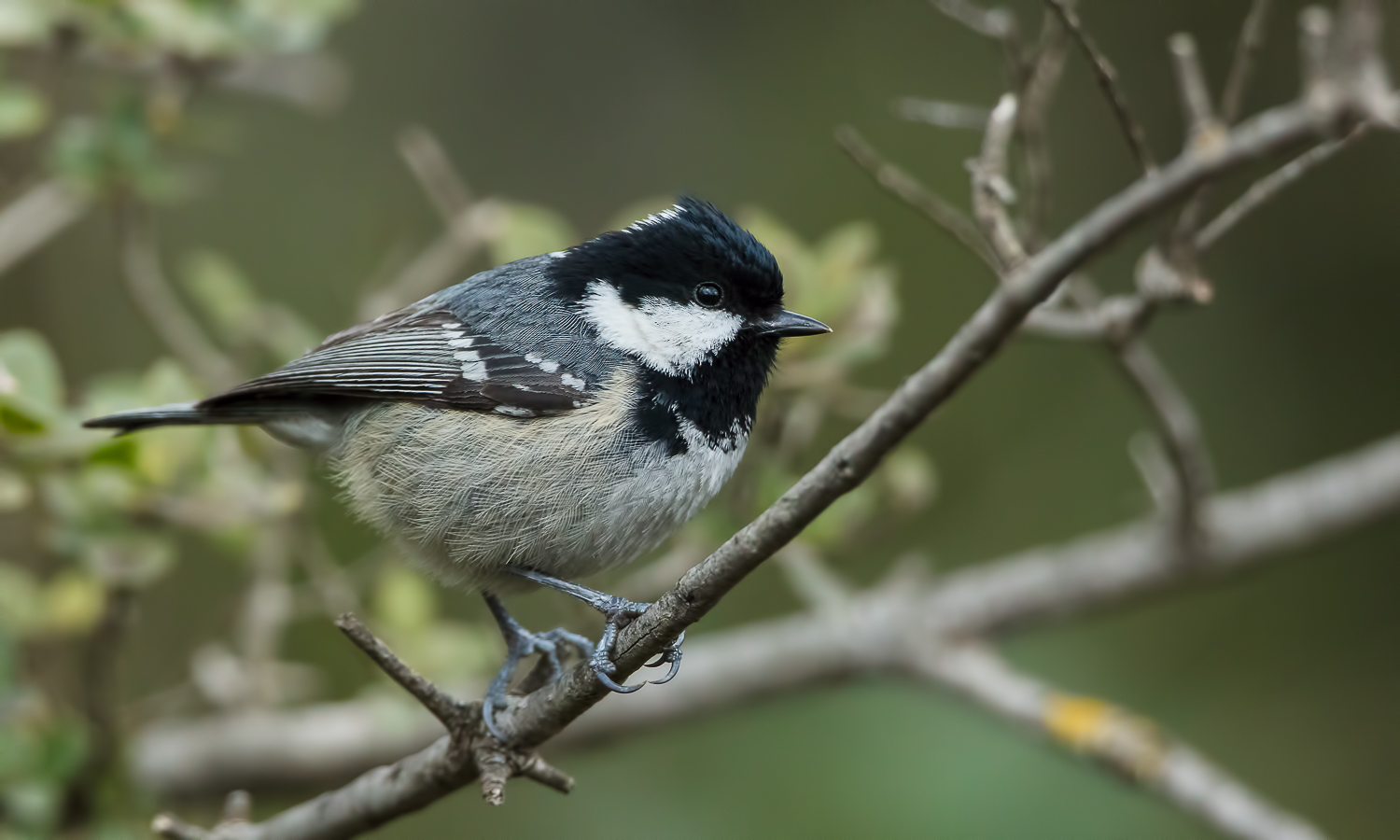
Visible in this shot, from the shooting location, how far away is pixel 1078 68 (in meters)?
4.62

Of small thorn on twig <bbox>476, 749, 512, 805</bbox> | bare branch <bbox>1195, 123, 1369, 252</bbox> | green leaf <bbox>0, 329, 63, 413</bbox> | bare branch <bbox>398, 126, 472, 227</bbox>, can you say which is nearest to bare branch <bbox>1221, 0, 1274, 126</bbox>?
bare branch <bbox>1195, 123, 1369, 252</bbox>

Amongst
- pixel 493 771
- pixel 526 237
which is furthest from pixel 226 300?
pixel 493 771

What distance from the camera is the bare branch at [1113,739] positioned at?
8.05 feet

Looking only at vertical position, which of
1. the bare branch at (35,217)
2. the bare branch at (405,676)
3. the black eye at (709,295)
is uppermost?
the bare branch at (35,217)

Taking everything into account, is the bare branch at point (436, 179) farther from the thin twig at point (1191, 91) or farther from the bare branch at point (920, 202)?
the thin twig at point (1191, 91)

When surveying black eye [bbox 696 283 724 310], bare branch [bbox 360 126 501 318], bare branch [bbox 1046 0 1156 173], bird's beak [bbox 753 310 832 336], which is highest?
bare branch [bbox 360 126 501 318]

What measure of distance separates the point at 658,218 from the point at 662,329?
0.78 ft

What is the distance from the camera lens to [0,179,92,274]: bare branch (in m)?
2.86

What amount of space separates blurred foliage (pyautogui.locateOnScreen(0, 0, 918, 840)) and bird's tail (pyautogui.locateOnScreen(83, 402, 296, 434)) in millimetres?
28

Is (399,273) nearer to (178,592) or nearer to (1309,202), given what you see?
(178,592)

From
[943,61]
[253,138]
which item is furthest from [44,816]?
[943,61]

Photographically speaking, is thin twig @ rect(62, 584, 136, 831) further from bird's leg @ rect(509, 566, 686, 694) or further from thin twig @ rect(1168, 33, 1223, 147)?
thin twig @ rect(1168, 33, 1223, 147)

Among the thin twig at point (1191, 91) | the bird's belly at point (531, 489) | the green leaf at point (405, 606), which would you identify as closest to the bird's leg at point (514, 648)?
the bird's belly at point (531, 489)

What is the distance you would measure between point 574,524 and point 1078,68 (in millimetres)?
3330
